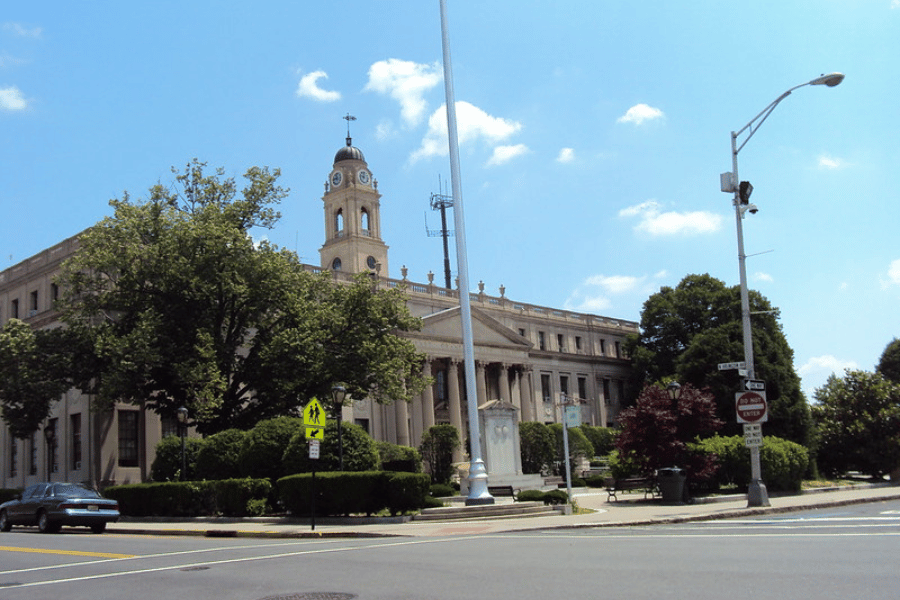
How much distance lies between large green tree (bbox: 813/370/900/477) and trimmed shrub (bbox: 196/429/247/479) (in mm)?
27575

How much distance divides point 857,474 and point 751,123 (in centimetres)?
3296

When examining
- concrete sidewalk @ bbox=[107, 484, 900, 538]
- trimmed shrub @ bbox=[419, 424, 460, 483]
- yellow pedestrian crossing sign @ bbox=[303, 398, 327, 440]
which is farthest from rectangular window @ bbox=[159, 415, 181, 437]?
yellow pedestrian crossing sign @ bbox=[303, 398, 327, 440]

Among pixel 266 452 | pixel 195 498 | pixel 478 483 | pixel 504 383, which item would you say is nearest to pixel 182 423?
pixel 195 498

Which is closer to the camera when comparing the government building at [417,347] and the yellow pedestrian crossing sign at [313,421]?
the yellow pedestrian crossing sign at [313,421]

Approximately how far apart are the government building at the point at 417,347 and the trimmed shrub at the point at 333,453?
49.6ft

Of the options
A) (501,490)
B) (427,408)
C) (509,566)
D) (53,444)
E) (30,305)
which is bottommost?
(501,490)

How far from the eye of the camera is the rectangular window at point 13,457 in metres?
52.4

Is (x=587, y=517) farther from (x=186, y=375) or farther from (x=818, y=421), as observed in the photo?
(x=818, y=421)

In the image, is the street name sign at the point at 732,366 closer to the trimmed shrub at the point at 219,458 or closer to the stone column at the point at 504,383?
the trimmed shrub at the point at 219,458

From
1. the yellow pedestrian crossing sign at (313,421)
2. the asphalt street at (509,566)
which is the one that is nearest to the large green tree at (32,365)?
the yellow pedestrian crossing sign at (313,421)

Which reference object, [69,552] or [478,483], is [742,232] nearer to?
[478,483]

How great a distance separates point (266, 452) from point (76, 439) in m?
22.2

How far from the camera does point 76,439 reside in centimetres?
4750

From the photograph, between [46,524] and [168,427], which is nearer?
[46,524]
